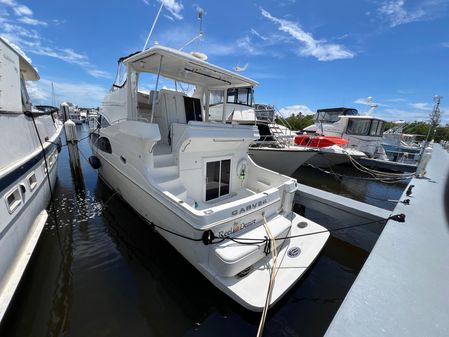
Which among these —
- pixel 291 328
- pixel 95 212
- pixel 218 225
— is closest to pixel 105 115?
pixel 95 212

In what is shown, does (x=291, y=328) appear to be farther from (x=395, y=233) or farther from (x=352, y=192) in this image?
(x=352, y=192)

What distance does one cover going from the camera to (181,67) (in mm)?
4500

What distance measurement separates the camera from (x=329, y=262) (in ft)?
13.7

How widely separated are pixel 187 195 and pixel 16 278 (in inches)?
109

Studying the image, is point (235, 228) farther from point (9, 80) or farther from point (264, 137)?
point (264, 137)

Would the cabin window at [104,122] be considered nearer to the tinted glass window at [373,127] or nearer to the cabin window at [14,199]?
the cabin window at [14,199]

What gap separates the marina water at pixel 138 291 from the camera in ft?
8.96

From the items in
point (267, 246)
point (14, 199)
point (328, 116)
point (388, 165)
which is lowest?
point (388, 165)

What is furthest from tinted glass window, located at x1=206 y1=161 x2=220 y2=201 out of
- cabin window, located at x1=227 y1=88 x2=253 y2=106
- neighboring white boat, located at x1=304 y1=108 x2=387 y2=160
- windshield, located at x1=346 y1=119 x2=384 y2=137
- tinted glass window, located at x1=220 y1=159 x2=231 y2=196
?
windshield, located at x1=346 y1=119 x2=384 y2=137

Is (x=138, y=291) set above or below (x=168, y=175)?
below

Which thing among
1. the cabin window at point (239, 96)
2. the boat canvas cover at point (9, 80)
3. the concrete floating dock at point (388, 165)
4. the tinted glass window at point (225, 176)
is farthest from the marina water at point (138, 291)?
the concrete floating dock at point (388, 165)

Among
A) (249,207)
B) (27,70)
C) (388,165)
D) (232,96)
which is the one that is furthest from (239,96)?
(388,165)

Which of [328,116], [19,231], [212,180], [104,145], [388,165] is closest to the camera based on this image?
[19,231]

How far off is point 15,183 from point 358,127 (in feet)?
54.0
